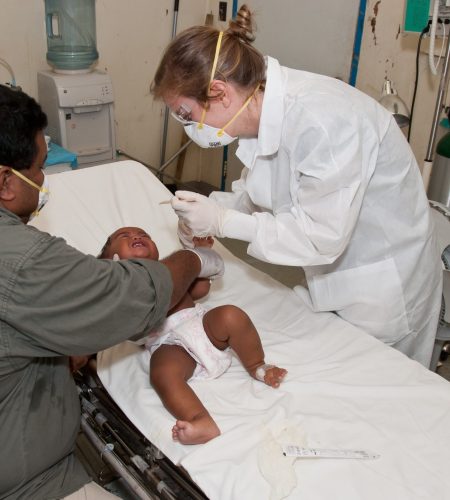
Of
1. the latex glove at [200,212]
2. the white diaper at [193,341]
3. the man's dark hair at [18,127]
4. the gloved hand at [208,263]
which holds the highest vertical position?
the man's dark hair at [18,127]

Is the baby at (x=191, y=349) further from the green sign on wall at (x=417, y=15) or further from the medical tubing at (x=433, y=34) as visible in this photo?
the green sign on wall at (x=417, y=15)

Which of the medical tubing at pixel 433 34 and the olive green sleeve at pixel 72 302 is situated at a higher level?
the medical tubing at pixel 433 34

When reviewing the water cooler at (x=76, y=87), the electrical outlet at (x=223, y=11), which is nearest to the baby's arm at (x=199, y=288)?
the water cooler at (x=76, y=87)

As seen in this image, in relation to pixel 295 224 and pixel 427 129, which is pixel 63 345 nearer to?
pixel 295 224

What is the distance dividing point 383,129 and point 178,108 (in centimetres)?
58

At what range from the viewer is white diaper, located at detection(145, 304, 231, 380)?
1.57 metres

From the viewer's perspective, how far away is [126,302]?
1.08 m

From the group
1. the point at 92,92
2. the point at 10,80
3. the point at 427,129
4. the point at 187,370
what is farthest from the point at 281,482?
the point at 10,80

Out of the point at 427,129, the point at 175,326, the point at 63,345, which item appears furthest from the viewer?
the point at 427,129

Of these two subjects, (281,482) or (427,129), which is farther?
(427,129)

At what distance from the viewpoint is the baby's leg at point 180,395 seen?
1284 mm

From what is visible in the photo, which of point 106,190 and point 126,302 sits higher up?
point 126,302

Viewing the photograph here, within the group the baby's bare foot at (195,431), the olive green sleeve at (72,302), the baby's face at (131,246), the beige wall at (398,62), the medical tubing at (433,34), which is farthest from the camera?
the beige wall at (398,62)

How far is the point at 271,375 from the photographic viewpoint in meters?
1.48
